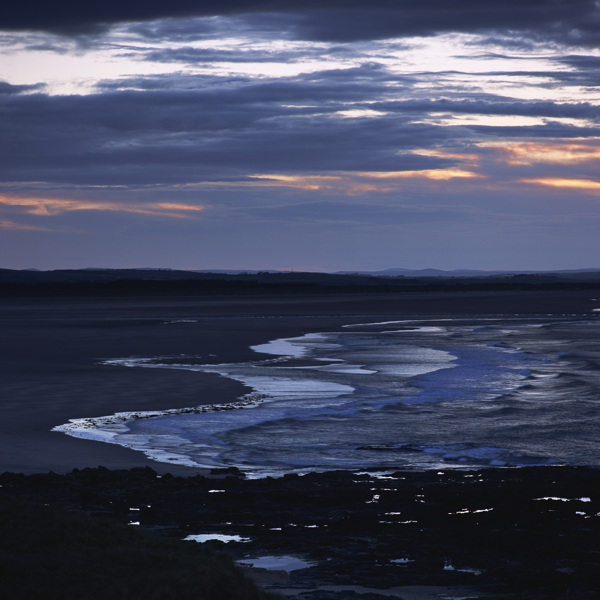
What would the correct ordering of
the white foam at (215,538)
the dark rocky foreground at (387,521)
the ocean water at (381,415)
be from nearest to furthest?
the dark rocky foreground at (387,521) → the white foam at (215,538) → the ocean water at (381,415)

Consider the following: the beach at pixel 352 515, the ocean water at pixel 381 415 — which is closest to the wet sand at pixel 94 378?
the beach at pixel 352 515

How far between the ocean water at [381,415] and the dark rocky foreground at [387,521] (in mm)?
1548

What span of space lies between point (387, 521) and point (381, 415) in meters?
8.28

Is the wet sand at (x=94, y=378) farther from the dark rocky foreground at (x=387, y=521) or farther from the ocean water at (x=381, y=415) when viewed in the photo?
the dark rocky foreground at (x=387, y=521)

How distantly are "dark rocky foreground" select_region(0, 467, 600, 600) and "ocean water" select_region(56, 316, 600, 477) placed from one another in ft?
5.08

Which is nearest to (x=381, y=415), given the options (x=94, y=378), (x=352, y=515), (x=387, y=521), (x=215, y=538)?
(x=352, y=515)

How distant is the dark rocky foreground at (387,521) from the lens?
26.1 feet

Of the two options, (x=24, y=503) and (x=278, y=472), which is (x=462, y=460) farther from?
(x=24, y=503)

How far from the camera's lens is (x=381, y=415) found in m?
18.1

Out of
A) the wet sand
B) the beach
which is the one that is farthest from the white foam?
the wet sand

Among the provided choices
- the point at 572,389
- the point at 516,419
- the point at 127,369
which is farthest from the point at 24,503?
the point at 127,369

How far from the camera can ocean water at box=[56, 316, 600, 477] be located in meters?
14.1

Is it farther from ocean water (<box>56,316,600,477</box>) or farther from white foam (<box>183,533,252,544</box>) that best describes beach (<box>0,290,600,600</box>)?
ocean water (<box>56,316,600,477</box>)

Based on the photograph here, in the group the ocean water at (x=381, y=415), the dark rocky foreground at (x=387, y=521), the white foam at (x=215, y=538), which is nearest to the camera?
the dark rocky foreground at (x=387, y=521)
